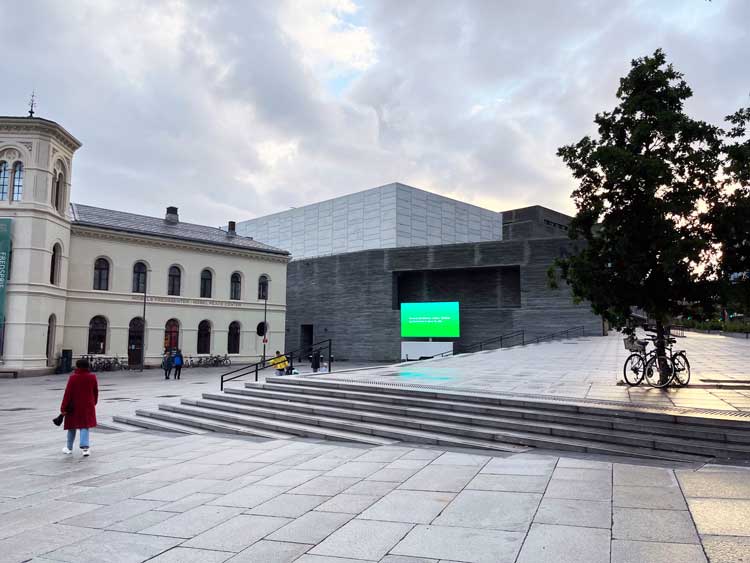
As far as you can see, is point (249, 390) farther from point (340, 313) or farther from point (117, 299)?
point (340, 313)

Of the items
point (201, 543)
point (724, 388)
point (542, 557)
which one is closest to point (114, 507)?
point (201, 543)

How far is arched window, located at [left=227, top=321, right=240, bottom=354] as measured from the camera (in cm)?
4312

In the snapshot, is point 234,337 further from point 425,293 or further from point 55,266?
point 425,293

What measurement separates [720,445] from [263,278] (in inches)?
1582

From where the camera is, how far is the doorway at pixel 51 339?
1299 inches

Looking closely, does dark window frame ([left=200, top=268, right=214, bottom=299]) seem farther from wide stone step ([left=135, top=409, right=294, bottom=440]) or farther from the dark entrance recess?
wide stone step ([left=135, top=409, right=294, bottom=440])

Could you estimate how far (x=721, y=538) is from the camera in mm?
4676

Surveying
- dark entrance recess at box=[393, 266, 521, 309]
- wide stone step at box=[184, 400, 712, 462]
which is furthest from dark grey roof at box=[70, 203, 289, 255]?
wide stone step at box=[184, 400, 712, 462]

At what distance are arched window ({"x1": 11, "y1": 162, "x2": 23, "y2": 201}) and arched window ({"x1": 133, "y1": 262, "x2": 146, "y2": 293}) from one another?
8591mm

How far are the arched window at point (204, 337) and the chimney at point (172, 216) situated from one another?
9.12 metres

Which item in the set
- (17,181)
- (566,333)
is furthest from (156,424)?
(566,333)

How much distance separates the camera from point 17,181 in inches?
1254

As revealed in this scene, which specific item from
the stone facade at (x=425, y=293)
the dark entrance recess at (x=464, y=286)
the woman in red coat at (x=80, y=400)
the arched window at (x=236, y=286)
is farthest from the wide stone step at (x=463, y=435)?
the dark entrance recess at (x=464, y=286)

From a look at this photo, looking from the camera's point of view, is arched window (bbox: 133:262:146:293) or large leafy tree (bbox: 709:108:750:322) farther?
arched window (bbox: 133:262:146:293)
